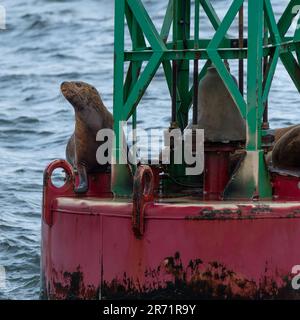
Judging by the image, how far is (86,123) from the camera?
43.4ft

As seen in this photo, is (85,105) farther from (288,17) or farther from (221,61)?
(288,17)

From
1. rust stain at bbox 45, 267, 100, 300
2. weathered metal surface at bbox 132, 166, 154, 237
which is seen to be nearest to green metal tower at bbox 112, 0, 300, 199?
weathered metal surface at bbox 132, 166, 154, 237

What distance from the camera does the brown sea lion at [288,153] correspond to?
12.7 m

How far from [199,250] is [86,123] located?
7.63 ft

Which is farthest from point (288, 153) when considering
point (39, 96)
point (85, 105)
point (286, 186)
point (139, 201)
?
point (39, 96)

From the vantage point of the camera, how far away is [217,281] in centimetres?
1144

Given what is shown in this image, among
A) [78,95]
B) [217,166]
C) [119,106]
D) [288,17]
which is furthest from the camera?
[288,17]

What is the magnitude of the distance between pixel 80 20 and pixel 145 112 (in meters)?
10.1

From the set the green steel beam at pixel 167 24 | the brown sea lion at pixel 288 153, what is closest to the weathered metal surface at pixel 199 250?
the brown sea lion at pixel 288 153

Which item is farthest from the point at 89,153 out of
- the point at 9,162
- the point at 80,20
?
the point at 80,20

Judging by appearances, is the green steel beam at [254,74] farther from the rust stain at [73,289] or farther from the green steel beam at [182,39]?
the green steel beam at [182,39]

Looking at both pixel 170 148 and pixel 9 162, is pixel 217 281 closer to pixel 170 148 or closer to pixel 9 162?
pixel 170 148

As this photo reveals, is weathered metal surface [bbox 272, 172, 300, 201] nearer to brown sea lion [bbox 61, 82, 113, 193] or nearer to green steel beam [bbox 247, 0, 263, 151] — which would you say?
green steel beam [bbox 247, 0, 263, 151]

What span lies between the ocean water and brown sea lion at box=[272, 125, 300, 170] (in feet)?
11.0
